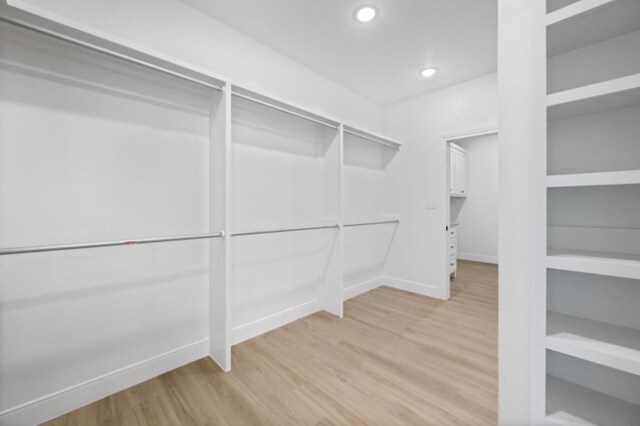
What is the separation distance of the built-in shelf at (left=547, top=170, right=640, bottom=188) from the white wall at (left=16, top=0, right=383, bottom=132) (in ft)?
6.21

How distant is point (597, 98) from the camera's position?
0.85m

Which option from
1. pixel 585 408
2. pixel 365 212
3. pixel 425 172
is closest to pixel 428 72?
pixel 425 172

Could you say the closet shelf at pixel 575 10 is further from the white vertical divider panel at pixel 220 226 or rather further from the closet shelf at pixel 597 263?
the white vertical divider panel at pixel 220 226

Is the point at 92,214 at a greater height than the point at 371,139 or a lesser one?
lesser

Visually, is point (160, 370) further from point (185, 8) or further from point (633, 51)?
point (633, 51)

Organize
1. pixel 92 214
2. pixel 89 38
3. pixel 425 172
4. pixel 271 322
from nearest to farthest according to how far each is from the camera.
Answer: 1. pixel 89 38
2. pixel 92 214
3. pixel 271 322
4. pixel 425 172

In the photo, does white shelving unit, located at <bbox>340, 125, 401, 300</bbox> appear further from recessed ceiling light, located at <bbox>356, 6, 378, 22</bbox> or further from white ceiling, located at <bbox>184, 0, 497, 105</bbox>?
recessed ceiling light, located at <bbox>356, 6, 378, 22</bbox>

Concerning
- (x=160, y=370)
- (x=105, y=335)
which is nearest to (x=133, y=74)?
(x=105, y=335)

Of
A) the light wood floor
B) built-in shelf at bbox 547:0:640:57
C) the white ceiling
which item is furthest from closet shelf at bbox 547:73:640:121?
the light wood floor

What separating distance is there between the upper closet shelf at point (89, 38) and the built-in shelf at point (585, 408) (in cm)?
242

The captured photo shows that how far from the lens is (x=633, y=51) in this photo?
3.03 feet

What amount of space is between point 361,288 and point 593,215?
272 centimetres

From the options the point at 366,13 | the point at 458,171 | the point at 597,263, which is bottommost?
the point at 597,263

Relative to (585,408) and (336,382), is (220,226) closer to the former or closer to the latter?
(336,382)
